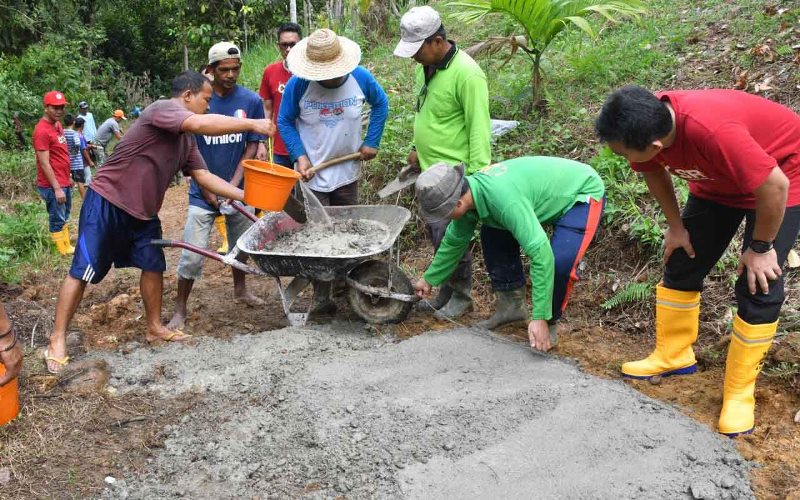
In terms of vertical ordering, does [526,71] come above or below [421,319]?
above

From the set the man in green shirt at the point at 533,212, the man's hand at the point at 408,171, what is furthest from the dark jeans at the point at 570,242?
the man's hand at the point at 408,171

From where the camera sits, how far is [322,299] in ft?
14.0

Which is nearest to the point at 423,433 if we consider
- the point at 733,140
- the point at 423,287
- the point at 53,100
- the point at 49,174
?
the point at 423,287

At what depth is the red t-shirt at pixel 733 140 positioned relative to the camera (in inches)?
95.1

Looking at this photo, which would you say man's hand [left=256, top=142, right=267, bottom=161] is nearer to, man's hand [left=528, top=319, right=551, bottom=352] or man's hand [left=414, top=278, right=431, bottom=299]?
man's hand [left=414, top=278, right=431, bottom=299]

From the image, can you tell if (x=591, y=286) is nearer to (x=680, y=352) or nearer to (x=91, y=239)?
(x=680, y=352)

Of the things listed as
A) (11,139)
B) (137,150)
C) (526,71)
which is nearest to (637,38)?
(526,71)

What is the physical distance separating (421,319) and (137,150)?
2013 mm

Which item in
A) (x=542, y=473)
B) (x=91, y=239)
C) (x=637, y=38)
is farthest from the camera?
(x=637, y=38)

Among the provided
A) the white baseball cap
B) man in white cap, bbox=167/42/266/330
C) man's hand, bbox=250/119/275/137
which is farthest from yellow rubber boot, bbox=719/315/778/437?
the white baseball cap

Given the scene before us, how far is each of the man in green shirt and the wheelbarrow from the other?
37 cm

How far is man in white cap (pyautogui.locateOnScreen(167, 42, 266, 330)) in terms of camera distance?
4.41 m

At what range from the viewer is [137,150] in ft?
12.3

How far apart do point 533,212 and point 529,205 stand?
0.13 ft
